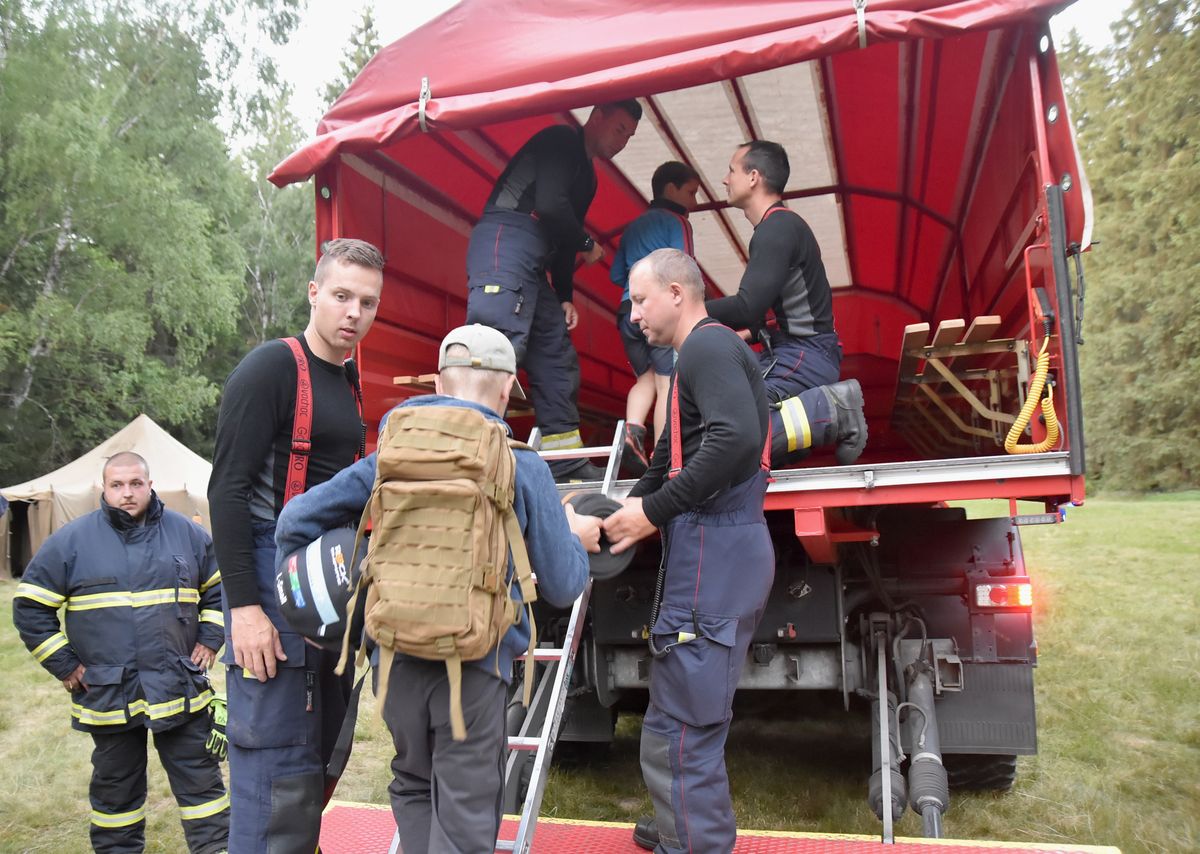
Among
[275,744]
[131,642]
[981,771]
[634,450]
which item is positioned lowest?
[981,771]

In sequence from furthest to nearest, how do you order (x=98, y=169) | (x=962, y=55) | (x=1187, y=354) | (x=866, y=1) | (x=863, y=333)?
(x=1187, y=354)
(x=98, y=169)
(x=863, y=333)
(x=962, y=55)
(x=866, y=1)

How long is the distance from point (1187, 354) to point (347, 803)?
30.0 m

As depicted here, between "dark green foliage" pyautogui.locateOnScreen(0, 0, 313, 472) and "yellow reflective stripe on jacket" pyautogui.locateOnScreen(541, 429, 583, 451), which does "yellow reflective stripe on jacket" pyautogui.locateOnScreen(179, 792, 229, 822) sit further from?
"dark green foliage" pyautogui.locateOnScreen(0, 0, 313, 472)

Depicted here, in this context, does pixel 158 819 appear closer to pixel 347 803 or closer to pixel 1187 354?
pixel 347 803

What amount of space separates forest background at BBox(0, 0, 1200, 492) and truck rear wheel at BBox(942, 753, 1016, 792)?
19.8 m

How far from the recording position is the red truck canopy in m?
3.22

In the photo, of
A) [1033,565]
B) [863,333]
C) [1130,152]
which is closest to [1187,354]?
[1130,152]

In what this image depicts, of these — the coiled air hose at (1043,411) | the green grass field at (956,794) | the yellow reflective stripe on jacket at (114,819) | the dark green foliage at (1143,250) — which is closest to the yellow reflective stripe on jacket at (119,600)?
the yellow reflective stripe on jacket at (114,819)

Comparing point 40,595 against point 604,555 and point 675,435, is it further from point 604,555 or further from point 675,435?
point 675,435

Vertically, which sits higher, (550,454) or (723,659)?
(550,454)

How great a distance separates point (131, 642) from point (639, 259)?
2.68m

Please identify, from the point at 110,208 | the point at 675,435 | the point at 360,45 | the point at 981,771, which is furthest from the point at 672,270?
the point at 360,45

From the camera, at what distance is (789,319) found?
373cm

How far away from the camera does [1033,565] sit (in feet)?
38.4
